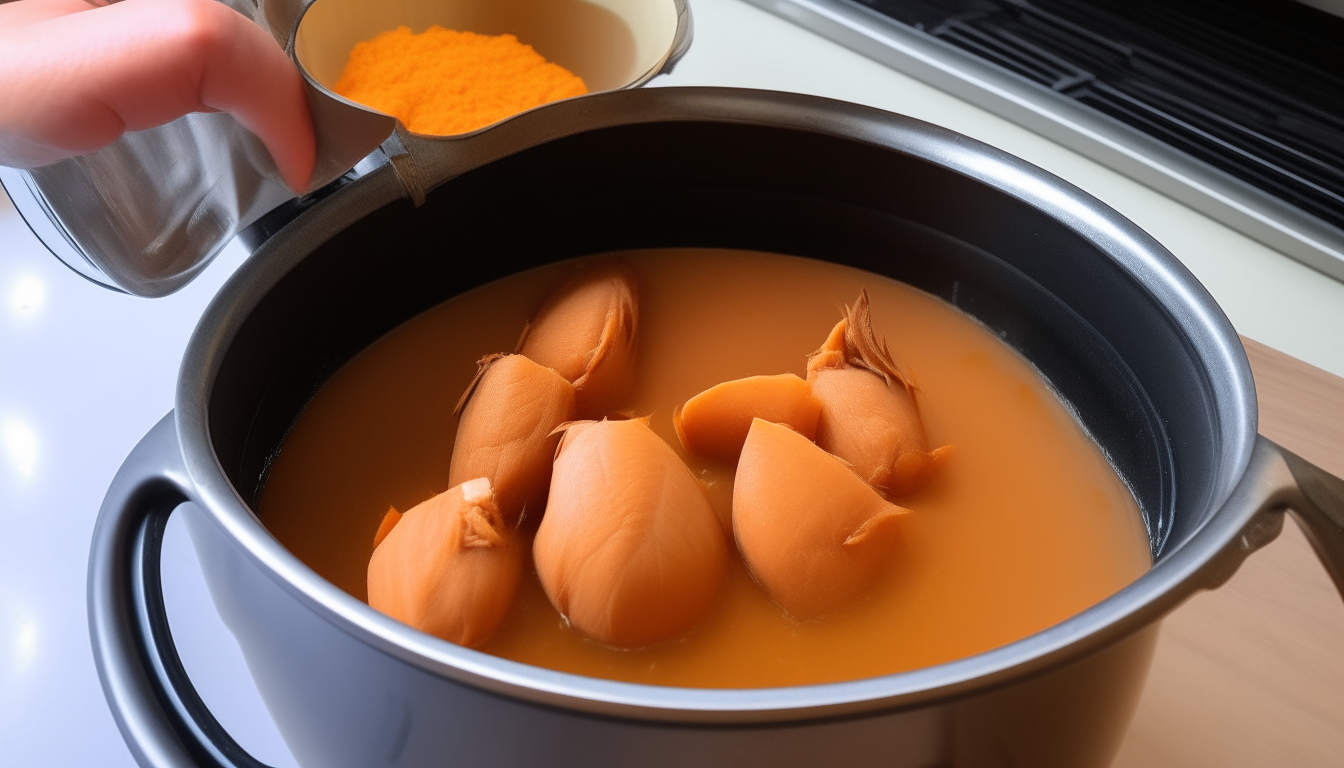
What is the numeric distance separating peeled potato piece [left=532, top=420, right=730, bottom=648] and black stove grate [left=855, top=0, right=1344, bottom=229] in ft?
2.00

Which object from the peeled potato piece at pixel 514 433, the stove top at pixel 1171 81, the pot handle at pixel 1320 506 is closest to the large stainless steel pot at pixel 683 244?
the pot handle at pixel 1320 506

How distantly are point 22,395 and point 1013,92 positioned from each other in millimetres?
780

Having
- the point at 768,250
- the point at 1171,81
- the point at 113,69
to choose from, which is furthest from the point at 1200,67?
the point at 113,69

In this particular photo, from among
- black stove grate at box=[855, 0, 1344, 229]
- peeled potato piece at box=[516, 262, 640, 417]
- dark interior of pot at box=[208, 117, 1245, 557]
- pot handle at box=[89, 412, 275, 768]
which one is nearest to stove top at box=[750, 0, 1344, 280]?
black stove grate at box=[855, 0, 1344, 229]

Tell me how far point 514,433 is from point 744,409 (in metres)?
0.11

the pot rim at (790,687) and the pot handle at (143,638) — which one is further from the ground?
the pot rim at (790,687)

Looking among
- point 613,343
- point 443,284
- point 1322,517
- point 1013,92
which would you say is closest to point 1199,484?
point 1322,517

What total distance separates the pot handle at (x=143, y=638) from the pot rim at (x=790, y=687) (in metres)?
0.03

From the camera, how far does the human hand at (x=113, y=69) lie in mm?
380

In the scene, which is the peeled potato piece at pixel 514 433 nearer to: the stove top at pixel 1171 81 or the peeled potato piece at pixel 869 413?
the peeled potato piece at pixel 869 413

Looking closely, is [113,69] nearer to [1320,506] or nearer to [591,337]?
[591,337]

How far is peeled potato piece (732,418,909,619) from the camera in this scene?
41 cm

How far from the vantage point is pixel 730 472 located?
49 cm

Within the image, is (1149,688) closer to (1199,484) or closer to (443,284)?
(1199,484)
